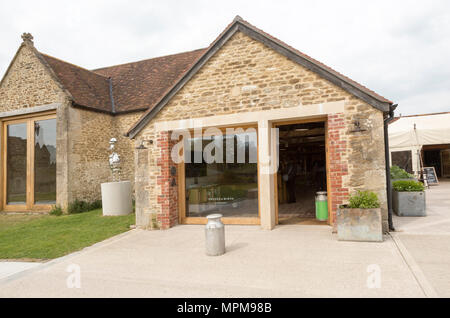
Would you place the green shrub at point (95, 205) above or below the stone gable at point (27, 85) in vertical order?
below

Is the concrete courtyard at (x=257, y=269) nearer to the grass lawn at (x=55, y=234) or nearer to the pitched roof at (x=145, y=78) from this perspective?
the grass lawn at (x=55, y=234)

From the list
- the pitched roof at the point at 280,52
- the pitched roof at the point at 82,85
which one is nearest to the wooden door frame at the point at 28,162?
the pitched roof at the point at 82,85

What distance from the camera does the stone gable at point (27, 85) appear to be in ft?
39.1

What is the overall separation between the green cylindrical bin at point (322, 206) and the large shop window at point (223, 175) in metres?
1.61

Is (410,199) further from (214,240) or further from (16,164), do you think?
(16,164)

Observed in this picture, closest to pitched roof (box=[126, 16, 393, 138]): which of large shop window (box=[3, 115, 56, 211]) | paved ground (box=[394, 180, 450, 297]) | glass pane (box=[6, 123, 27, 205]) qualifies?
paved ground (box=[394, 180, 450, 297])

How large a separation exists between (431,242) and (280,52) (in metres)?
5.08

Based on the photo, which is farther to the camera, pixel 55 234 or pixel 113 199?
pixel 113 199

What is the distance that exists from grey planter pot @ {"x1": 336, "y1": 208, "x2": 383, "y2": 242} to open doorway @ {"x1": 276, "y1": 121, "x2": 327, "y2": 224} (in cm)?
184

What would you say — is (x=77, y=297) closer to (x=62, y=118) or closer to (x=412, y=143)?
(x=62, y=118)

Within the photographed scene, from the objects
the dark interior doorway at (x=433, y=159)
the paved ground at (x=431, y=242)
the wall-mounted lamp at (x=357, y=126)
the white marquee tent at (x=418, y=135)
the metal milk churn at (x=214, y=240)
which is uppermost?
the white marquee tent at (x=418, y=135)

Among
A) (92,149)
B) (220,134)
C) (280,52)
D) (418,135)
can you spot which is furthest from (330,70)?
(92,149)

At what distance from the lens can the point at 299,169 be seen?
54.7 feet
